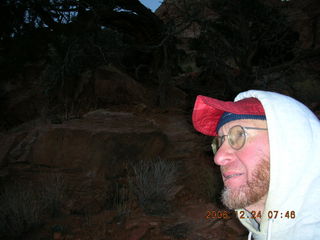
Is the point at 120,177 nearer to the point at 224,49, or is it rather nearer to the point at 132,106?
the point at 132,106

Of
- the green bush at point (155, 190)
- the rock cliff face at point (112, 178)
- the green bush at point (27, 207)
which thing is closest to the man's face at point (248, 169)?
the rock cliff face at point (112, 178)

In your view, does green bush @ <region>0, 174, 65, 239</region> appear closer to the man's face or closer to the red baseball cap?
the red baseball cap

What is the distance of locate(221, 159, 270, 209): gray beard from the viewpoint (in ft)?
4.59

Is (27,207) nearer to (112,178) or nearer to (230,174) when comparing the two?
(112,178)

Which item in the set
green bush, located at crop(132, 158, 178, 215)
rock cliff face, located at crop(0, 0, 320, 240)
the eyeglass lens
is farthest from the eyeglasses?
green bush, located at crop(132, 158, 178, 215)

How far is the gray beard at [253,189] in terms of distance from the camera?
1.40 metres

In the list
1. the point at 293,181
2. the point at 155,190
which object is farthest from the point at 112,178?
the point at 293,181

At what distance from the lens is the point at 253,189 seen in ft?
4.64

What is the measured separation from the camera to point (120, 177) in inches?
208

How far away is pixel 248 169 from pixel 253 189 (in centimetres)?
11

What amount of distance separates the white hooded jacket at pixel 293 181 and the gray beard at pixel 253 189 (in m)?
0.08

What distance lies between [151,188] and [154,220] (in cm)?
71

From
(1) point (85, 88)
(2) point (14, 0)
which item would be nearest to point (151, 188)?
(1) point (85, 88)

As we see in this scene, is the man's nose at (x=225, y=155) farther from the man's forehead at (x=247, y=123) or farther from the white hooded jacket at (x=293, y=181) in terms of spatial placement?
the white hooded jacket at (x=293, y=181)
